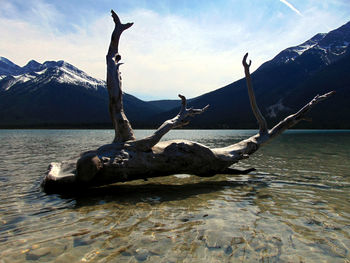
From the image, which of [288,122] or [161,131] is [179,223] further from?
[288,122]

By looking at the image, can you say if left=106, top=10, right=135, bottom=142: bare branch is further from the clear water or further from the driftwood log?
the clear water


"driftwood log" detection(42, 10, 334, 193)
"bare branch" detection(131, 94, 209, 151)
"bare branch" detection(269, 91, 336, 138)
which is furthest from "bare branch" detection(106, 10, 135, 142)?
"bare branch" detection(269, 91, 336, 138)

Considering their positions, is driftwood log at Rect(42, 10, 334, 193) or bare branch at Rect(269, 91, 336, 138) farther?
bare branch at Rect(269, 91, 336, 138)

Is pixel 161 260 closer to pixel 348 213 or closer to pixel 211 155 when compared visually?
pixel 348 213

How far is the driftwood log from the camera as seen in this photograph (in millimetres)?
8219

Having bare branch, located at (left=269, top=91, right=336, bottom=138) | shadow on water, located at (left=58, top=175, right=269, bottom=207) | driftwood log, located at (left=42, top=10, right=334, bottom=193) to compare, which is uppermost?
bare branch, located at (left=269, top=91, right=336, bottom=138)

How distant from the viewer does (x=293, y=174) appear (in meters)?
12.2

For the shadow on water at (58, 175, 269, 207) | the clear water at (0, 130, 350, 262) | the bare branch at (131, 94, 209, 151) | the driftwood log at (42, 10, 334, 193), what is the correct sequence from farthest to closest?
the bare branch at (131, 94, 209, 151) → the driftwood log at (42, 10, 334, 193) → the shadow on water at (58, 175, 269, 207) → the clear water at (0, 130, 350, 262)

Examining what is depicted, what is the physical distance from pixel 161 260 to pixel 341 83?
185318mm

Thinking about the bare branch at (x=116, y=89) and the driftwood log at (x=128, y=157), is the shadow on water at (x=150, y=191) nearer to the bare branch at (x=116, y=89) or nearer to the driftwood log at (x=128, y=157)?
the driftwood log at (x=128, y=157)

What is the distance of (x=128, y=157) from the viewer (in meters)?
8.62

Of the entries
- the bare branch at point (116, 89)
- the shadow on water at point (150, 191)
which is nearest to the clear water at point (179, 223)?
the shadow on water at point (150, 191)

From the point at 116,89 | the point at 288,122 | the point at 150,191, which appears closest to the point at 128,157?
the point at 150,191

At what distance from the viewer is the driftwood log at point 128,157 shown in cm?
822
